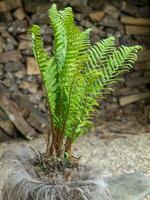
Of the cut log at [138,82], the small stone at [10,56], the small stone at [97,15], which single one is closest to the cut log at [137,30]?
the small stone at [97,15]

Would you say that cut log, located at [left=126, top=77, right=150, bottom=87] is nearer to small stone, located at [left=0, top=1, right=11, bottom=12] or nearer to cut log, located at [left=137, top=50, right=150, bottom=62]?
cut log, located at [left=137, top=50, right=150, bottom=62]

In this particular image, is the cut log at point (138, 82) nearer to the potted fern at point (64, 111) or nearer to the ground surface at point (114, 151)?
the ground surface at point (114, 151)

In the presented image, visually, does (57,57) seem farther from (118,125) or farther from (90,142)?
(118,125)

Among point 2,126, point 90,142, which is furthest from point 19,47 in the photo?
point 90,142

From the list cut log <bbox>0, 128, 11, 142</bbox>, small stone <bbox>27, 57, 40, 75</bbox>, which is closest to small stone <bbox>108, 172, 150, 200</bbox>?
cut log <bbox>0, 128, 11, 142</bbox>

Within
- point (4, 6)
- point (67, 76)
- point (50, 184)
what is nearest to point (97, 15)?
point (4, 6)

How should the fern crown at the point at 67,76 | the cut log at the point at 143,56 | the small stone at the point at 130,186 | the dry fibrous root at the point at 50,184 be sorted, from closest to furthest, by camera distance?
the dry fibrous root at the point at 50,184, the fern crown at the point at 67,76, the small stone at the point at 130,186, the cut log at the point at 143,56

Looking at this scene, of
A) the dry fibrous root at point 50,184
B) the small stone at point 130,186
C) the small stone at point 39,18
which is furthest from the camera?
the small stone at point 39,18
